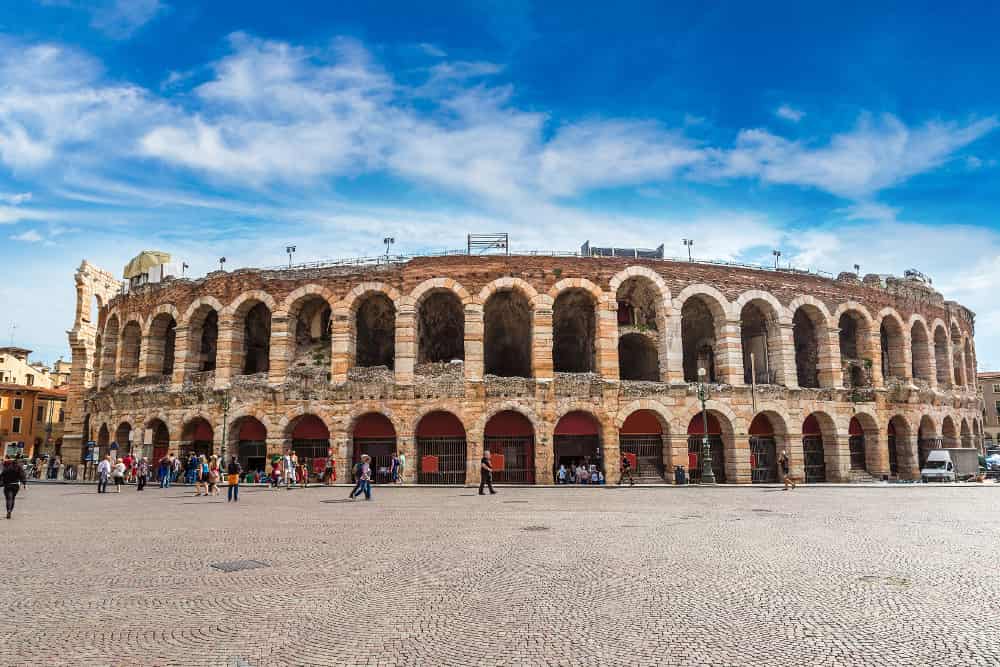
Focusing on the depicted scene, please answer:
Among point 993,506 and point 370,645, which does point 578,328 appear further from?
point 370,645

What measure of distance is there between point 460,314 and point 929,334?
998 inches

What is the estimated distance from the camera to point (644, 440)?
1115 inches

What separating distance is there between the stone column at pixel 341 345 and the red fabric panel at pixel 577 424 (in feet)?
31.2

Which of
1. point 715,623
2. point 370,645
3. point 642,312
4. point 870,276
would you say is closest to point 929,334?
point 870,276

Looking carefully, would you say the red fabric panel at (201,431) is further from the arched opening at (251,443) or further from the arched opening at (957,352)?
the arched opening at (957,352)

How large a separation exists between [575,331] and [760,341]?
29.7ft

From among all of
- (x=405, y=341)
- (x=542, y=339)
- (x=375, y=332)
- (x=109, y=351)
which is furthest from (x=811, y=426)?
(x=109, y=351)

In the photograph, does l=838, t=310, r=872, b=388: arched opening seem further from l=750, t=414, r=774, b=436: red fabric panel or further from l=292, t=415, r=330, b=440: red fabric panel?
l=292, t=415, r=330, b=440: red fabric panel

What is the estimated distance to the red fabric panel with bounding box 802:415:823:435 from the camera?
99.9 ft

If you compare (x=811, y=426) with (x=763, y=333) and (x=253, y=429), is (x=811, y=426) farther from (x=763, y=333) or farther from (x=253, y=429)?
(x=253, y=429)

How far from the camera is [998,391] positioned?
2670 inches

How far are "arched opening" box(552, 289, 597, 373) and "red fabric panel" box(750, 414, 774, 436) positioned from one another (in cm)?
774

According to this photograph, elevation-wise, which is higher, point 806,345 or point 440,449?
point 806,345

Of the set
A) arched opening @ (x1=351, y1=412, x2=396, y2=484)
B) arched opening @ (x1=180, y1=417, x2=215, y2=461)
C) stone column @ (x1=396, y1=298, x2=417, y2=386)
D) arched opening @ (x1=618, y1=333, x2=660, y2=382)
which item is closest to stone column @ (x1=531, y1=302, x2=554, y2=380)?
arched opening @ (x1=618, y1=333, x2=660, y2=382)
